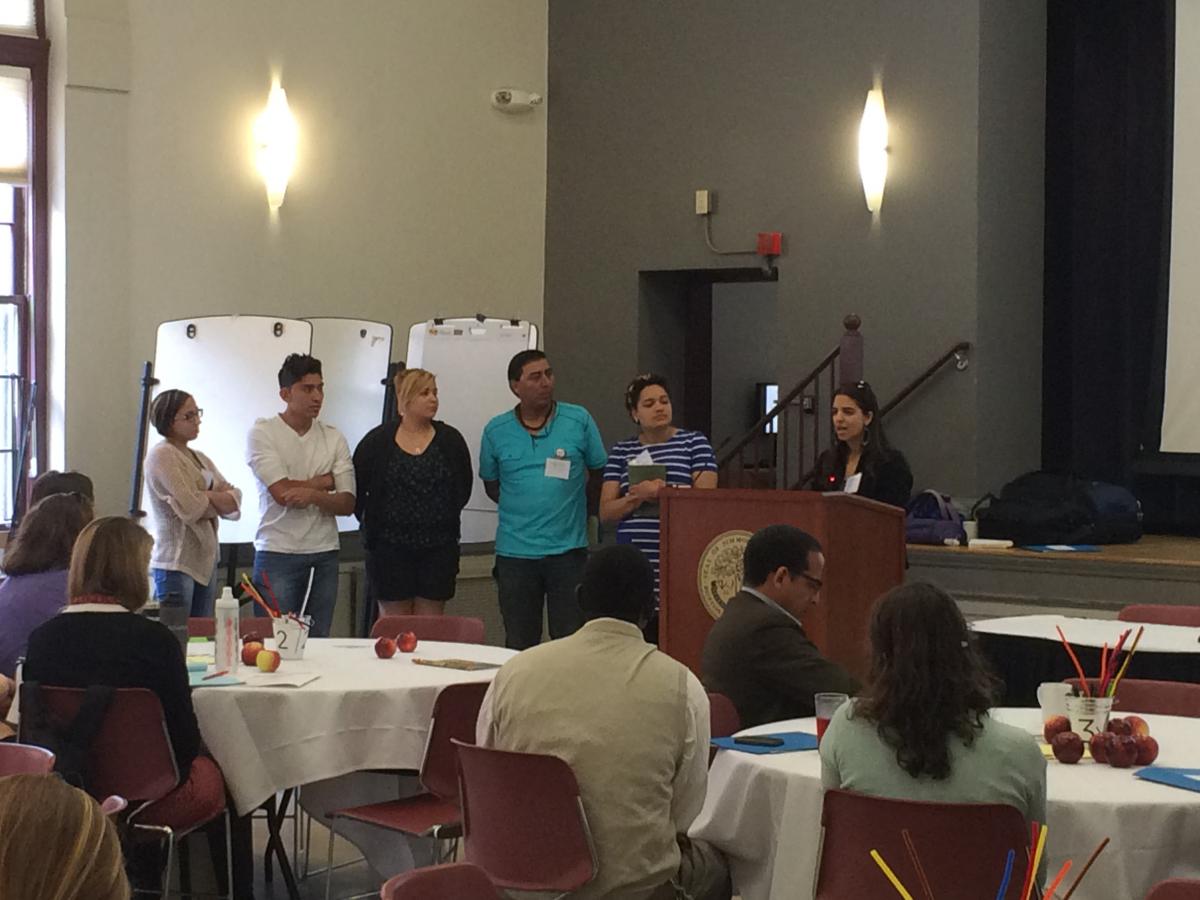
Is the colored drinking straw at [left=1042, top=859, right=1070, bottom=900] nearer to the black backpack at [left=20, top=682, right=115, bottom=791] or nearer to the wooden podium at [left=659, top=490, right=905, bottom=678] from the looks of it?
the black backpack at [left=20, top=682, right=115, bottom=791]

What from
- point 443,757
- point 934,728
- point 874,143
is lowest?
point 443,757

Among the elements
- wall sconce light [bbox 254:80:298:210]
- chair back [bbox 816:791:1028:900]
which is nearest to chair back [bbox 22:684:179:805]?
chair back [bbox 816:791:1028:900]

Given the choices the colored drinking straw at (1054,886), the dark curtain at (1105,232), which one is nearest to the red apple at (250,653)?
the colored drinking straw at (1054,886)

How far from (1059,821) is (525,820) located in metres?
0.97

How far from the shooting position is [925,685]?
2.72 metres

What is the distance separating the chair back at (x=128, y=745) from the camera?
3604 mm

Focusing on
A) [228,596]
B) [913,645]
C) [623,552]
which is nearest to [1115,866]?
[913,645]

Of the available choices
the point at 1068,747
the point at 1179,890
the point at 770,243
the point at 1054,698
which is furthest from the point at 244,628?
the point at 770,243

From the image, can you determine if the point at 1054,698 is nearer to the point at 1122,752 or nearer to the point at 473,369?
the point at 1122,752

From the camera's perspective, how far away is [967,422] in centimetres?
815

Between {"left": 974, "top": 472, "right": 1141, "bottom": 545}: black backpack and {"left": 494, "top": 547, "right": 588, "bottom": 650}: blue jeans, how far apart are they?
8.41 ft

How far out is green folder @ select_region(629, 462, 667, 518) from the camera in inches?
221

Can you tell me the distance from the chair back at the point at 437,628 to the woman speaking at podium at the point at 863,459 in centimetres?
135

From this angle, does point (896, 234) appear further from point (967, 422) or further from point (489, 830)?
point (489, 830)
